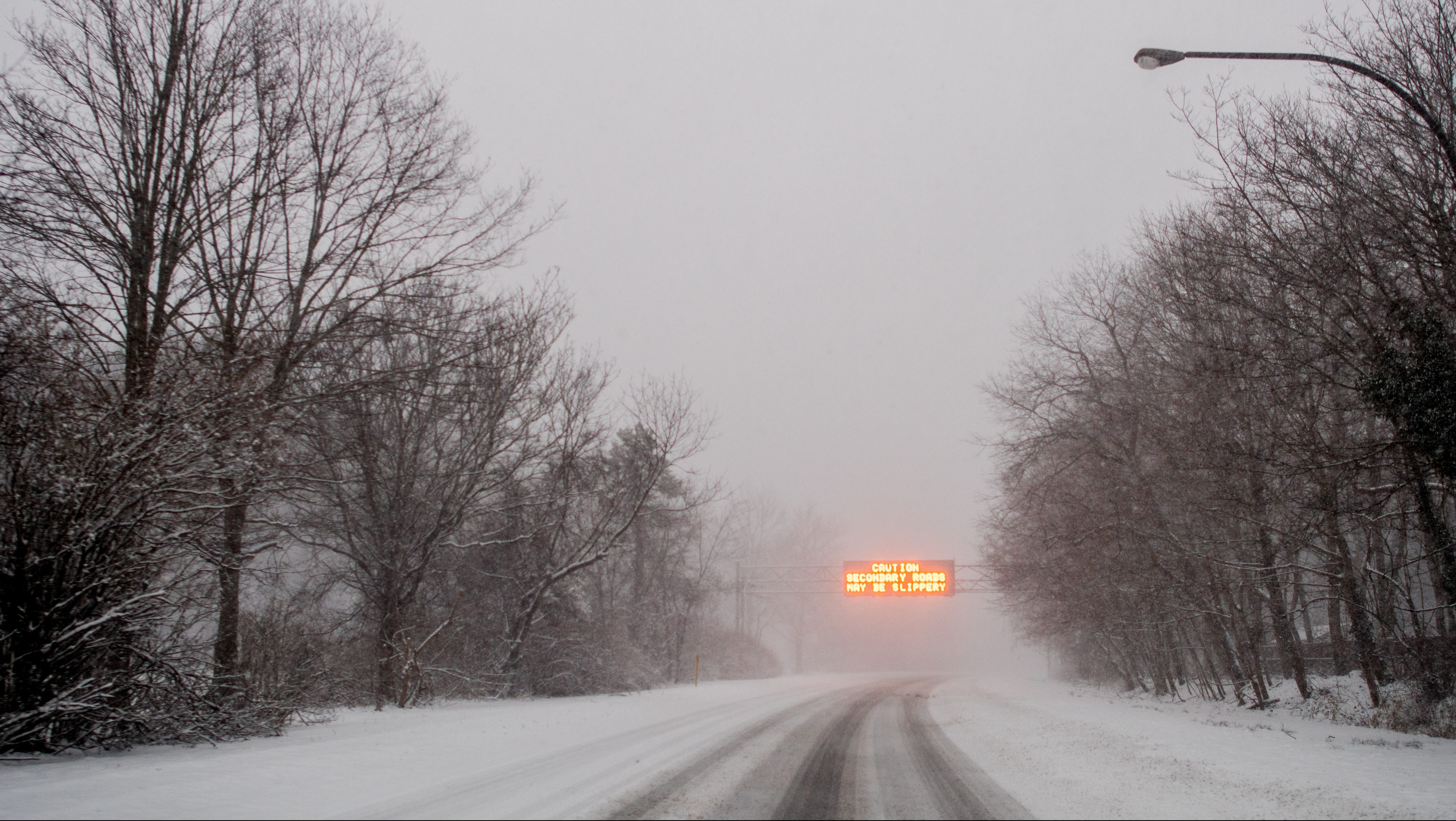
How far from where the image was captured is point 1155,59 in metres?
9.31

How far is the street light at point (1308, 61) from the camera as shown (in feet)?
29.6

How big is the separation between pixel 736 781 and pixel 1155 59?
9580mm

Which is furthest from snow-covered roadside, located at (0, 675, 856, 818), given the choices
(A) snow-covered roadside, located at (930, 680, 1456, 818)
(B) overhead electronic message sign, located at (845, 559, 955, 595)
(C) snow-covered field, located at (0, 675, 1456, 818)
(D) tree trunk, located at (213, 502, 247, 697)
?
(B) overhead electronic message sign, located at (845, 559, 955, 595)

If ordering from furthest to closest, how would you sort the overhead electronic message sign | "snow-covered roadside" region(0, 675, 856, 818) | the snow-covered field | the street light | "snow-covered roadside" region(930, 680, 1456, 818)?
the overhead electronic message sign, the street light, "snow-covered roadside" region(930, 680, 1456, 818), the snow-covered field, "snow-covered roadside" region(0, 675, 856, 818)

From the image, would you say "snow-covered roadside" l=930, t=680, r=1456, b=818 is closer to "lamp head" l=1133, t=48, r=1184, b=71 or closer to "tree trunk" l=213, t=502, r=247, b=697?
"lamp head" l=1133, t=48, r=1184, b=71

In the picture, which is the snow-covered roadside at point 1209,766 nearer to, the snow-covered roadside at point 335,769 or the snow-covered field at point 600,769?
the snow-covered field at point 600,769

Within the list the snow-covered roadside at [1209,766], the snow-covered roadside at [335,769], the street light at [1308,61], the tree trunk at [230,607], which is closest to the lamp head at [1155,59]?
the street light at [1308,61]

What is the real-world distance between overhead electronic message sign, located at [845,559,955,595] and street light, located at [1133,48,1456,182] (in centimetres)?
2945

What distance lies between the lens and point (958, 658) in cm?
9912

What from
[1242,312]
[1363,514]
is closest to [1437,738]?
[1363,514]

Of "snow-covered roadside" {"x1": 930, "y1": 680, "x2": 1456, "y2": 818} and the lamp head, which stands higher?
the lamp head

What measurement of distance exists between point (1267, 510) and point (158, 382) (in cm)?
1786

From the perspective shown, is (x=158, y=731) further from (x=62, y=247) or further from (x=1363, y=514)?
(x=1363, y=514)

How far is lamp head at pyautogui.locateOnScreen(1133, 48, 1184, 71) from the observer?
30.2 feet
